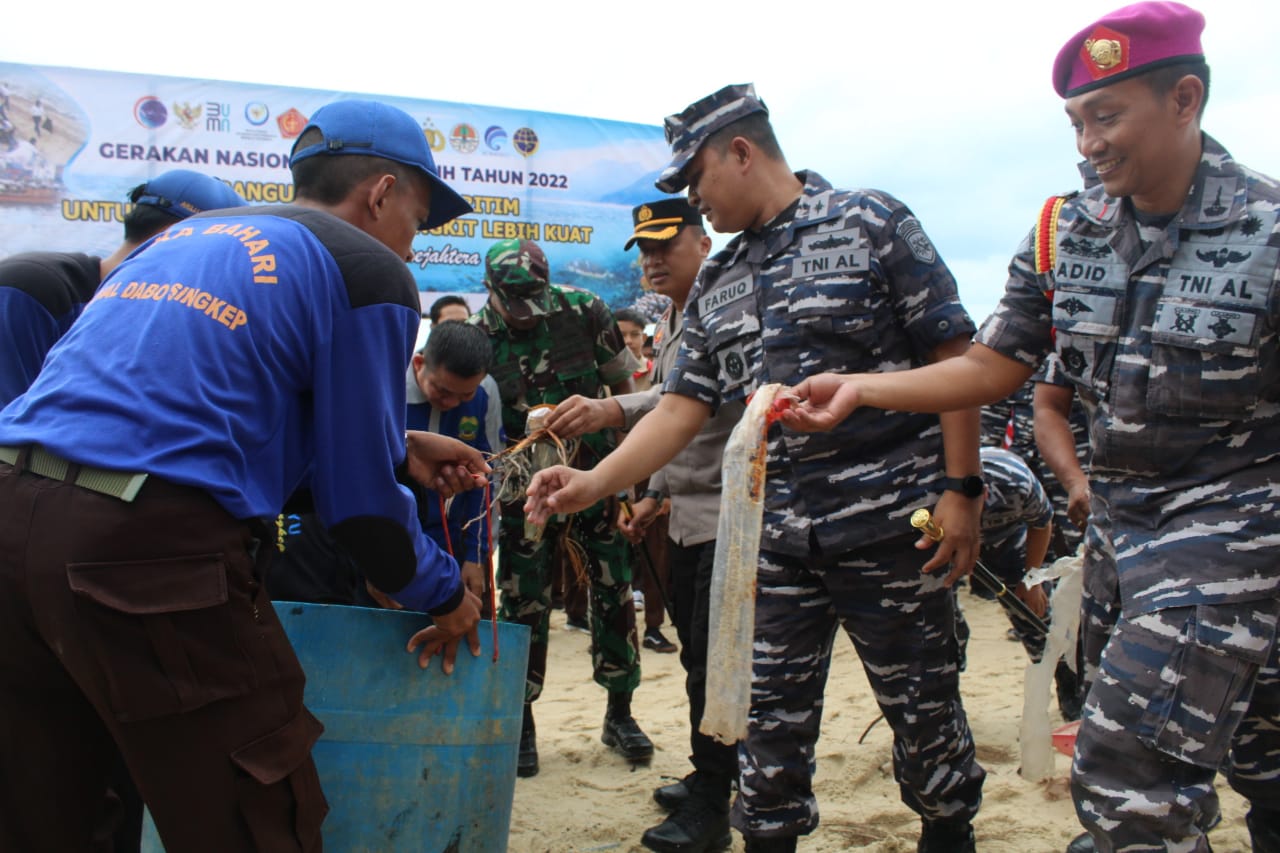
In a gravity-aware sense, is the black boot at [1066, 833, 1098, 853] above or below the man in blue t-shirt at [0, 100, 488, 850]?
below

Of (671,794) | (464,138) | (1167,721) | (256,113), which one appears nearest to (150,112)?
(256,113)

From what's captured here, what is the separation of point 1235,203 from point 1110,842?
1327 mm

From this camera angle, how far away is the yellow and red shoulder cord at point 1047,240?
247cm

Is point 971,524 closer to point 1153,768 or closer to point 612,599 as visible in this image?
point 1153,768

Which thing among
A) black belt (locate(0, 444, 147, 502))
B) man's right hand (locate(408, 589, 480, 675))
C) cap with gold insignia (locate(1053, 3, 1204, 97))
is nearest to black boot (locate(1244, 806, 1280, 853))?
cap with gold insignia (locate(1053, 3, 1204, 97))

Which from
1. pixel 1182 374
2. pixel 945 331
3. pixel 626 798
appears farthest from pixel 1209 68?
pixel 626 798

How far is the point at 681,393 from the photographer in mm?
3105

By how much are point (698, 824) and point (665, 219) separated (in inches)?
90.9

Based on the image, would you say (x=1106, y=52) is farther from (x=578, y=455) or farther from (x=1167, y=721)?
(x=578, y=455)

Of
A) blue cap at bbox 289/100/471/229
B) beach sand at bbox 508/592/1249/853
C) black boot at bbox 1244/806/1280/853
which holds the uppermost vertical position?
blue cap at bbox 289/100/471/229

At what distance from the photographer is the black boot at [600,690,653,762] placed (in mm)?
4418

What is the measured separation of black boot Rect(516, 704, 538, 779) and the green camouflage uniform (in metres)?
0.12

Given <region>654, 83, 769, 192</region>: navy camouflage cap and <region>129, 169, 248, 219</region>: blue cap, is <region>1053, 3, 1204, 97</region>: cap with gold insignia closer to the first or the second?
<region>654, 83, 769, 192</region>: navy camouflage cap

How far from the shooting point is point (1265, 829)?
2.48m
